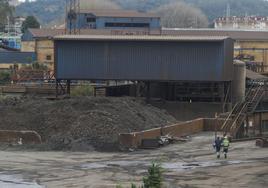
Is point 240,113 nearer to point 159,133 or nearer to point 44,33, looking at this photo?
point 159,133

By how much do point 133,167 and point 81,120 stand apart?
11749 mm

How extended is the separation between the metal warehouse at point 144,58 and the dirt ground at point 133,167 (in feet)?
49.4

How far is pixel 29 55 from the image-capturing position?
96.8m

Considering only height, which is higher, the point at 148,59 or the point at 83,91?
the point at 148,59

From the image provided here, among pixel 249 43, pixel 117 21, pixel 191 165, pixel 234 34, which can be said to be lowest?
pixel 191 165

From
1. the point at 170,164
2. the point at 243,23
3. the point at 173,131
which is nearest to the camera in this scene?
the point at 170,164

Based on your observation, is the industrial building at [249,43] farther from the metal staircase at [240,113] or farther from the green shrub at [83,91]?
the metal staircase at [240,113]

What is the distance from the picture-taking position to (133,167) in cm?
3306

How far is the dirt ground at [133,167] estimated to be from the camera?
28.3 m

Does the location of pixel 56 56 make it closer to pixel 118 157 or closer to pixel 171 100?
pixel 171 100

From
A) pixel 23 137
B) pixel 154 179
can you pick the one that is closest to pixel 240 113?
pixel 23 137

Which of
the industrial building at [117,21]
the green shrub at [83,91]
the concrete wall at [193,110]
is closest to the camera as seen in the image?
the concrete wall at [193,110]

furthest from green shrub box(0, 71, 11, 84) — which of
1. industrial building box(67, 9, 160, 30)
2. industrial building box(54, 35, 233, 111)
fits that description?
industrial building box(67, 9, 160, 30)

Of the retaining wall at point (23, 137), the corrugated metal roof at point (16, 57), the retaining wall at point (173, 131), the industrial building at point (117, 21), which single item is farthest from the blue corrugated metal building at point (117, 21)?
the retaining wall at point (23, 137)
